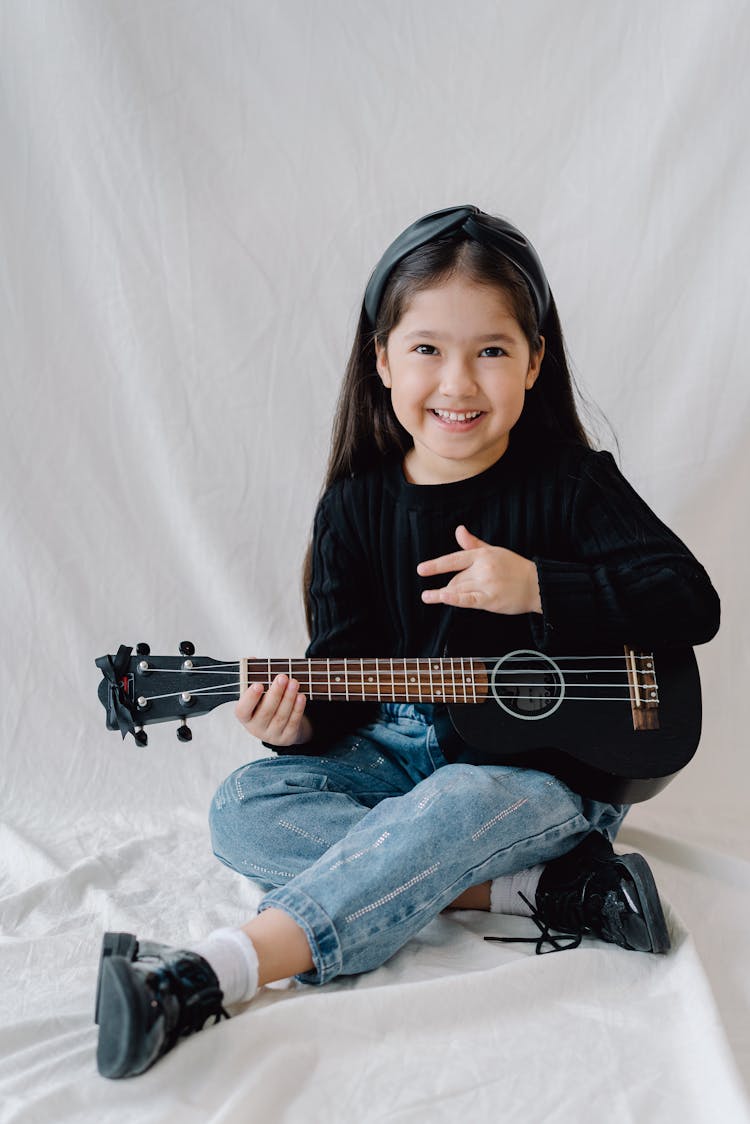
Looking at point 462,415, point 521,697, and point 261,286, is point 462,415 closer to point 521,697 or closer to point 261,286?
point 521,697

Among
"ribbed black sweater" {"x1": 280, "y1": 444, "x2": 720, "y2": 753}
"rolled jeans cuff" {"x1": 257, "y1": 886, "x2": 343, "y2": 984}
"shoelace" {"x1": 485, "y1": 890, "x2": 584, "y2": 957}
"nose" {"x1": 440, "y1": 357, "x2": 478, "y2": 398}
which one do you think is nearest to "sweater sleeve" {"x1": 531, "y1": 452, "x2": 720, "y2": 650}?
"ribbed black sweater" {"x1": 280, "y1": 444, "x2": 720, "y2": 753}

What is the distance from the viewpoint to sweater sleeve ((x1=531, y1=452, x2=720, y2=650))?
1357mm

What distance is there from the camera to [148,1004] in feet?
3.25

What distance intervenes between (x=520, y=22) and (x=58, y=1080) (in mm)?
1597

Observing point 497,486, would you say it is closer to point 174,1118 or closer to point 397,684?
point 397,684

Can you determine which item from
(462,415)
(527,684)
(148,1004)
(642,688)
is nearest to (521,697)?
(527,684)

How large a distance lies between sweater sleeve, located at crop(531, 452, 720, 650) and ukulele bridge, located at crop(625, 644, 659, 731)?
20 millimetres

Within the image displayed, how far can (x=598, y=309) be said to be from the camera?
1835 mm

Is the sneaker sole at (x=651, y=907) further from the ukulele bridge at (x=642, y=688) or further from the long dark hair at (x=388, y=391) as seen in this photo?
the long dark hair at (x=388, y=391)

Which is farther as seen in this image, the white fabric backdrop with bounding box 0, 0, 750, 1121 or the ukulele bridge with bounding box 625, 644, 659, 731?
the white fabric backdrop with bounding box 0, 0, 750, 1121

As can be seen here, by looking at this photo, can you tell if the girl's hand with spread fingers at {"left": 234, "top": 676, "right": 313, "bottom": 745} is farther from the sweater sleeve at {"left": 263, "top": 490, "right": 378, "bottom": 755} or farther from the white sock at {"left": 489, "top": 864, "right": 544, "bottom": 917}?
the white sock at {"left": 489, "top": 864, "right": 544, "bottom": 917}

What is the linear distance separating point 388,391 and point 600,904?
739mm

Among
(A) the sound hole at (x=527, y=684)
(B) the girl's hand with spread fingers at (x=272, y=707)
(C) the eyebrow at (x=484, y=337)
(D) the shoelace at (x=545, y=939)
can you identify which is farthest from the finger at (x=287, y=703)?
(C) the eyebrow at (x=484, y=337)

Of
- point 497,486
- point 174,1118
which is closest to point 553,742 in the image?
point 497,486
